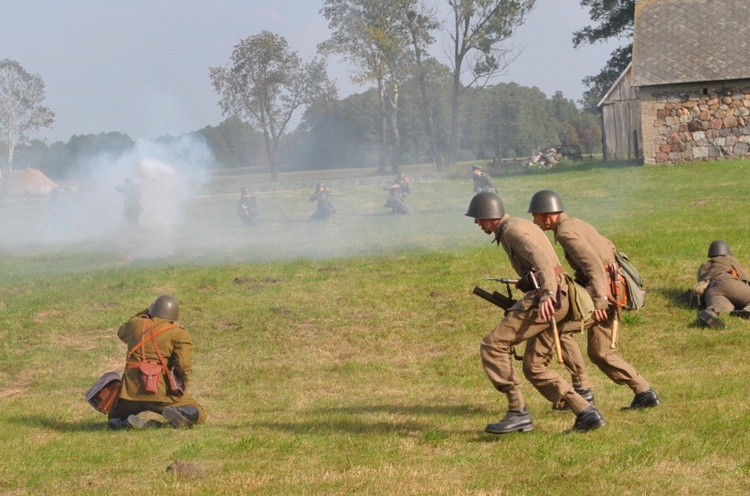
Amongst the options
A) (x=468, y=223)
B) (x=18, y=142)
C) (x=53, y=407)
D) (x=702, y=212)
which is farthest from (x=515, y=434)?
(x=18, y=142)

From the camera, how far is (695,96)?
32.9 metres

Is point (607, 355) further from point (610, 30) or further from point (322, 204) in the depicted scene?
point (610, 30)

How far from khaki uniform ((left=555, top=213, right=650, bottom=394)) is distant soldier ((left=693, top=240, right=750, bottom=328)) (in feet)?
16.1

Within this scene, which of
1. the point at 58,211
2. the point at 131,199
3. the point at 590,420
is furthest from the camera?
the point at 58,211

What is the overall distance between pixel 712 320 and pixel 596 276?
18.5ft

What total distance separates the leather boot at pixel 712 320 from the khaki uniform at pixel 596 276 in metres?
4.73

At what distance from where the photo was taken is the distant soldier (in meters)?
14.0

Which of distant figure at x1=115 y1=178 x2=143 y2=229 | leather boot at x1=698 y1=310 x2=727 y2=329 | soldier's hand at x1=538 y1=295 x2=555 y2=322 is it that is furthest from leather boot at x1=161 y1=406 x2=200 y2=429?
distant figure at x1=115 y1=178 x2=143 y2=229

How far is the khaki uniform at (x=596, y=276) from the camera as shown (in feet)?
29.2

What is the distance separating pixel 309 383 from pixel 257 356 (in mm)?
1748

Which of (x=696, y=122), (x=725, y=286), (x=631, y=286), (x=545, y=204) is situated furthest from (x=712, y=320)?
(x=696, y=122)

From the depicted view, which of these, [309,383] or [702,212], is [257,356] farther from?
[702,212]

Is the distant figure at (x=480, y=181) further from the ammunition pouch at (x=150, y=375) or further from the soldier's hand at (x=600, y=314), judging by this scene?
the soldier's hand at (x=600, y=314)

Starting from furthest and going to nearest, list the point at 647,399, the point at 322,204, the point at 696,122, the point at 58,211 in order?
the point at 58,211
the point at 696,122
the point at 322,204
the point at 647,399
